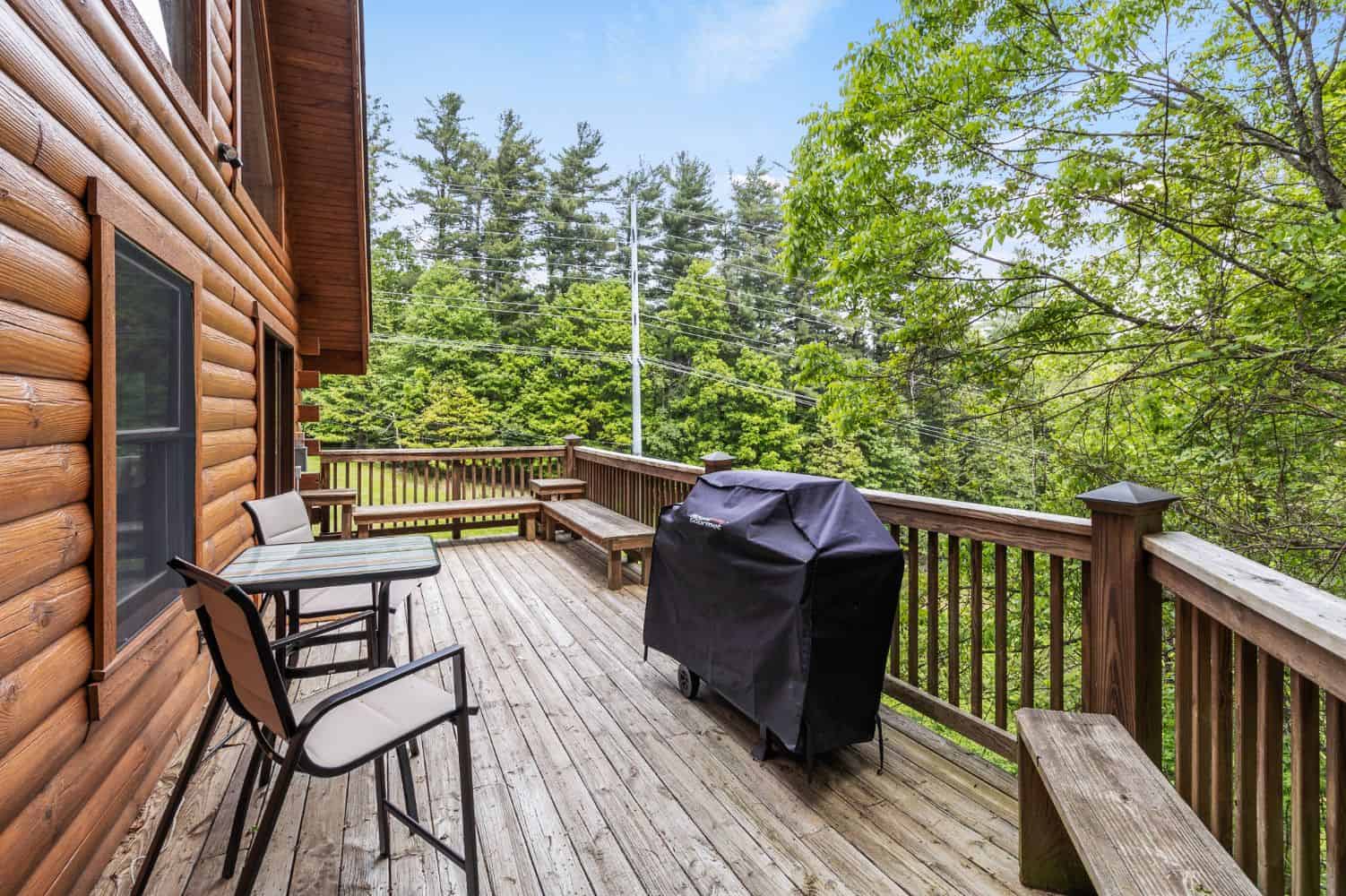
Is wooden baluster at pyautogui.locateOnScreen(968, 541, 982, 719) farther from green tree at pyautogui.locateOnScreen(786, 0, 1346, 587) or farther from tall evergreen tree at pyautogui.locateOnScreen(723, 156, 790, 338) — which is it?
tall evergreen tree at pyautogui.locateOnScreen(723, 156, 790, 338)

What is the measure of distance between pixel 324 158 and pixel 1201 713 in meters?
6.06

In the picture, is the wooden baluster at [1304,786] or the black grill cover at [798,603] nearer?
the wooden baluster at [1304,786]

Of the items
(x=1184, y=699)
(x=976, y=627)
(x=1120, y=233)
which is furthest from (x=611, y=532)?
(x=1120, y=233)

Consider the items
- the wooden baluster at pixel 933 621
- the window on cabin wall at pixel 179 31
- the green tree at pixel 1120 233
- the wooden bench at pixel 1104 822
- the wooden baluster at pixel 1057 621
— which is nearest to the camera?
the wooden bench at pixel 1104 822

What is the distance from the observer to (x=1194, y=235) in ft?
15.8

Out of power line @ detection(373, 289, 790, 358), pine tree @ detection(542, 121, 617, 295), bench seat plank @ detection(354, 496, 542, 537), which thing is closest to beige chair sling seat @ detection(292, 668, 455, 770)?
bench seat plank @ detection(354, 496, 542, 537)

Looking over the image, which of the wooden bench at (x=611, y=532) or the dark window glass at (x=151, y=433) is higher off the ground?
the dark window glass at (x=151, y=433)

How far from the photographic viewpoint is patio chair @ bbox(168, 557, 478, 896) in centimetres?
133

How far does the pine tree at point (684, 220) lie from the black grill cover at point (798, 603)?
19059 millimetres

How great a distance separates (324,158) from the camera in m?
4.93

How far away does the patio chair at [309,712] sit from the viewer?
1.33 m

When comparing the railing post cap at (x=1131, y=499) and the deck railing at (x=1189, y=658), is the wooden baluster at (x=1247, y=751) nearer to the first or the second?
the deck railing at (x=1189, y=658)

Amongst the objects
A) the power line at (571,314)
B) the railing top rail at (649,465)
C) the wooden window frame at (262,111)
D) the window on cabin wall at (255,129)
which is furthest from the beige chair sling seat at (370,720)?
the power line at (571,314)

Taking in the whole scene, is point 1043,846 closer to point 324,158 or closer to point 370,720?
point 370,720
